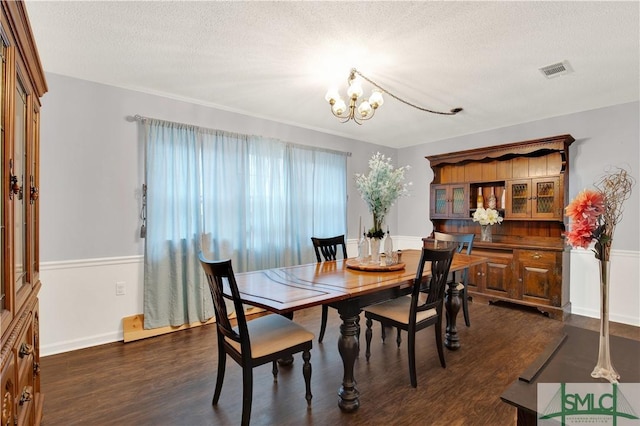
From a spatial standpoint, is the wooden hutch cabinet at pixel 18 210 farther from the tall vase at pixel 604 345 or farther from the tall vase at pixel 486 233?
the tall vase at pixel 486 233

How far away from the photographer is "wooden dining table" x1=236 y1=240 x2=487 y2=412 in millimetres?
1724

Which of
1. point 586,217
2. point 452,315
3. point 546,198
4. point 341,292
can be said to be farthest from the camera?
point 546,198

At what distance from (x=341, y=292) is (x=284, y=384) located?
94 centimetres

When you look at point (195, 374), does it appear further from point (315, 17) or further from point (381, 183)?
point (315, 17)

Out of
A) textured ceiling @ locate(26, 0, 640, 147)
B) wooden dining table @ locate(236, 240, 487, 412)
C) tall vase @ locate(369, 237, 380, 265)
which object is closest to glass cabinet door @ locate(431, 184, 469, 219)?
textured ceiling @ locate(26, 0, 640, 147)

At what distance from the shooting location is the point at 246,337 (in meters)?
1.74

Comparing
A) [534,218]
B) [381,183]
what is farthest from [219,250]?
[534,218]

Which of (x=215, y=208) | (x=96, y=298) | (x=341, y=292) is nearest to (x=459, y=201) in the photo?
(x=215, y=208)

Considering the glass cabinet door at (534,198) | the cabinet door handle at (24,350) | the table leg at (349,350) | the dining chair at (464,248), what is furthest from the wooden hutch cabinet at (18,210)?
the glass cabinet door at (534,198)

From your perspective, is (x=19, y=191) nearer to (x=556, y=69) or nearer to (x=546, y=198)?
(x=556, y=69)

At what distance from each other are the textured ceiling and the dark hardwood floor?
1993 millimetres

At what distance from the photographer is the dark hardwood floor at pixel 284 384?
6.30 feet

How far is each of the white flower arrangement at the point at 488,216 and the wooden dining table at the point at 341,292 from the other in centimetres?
214

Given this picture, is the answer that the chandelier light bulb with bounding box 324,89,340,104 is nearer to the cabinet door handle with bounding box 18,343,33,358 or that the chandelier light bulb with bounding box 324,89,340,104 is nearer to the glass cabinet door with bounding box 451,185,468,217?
the cabinet door handle with bounding box 18,343,33,358
